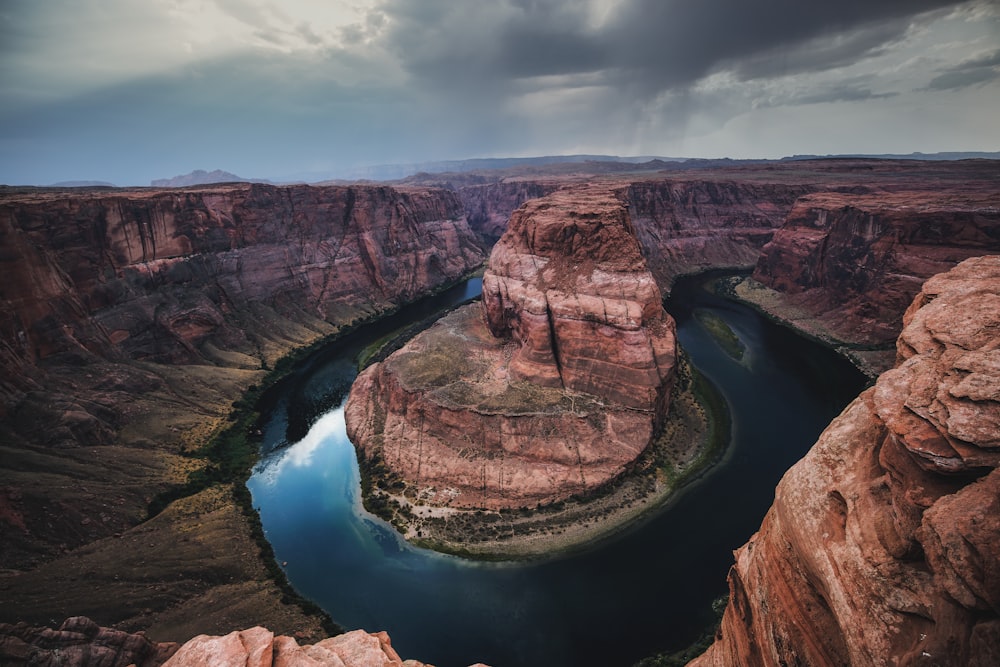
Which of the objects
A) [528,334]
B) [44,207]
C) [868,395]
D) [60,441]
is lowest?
[60,441]

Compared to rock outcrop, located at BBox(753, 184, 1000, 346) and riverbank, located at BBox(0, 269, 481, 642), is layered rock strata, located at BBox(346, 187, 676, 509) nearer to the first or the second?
riverbank, located at BBox(0, 269, 481, 642)

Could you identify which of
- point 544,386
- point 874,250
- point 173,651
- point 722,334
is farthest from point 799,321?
point 173,651

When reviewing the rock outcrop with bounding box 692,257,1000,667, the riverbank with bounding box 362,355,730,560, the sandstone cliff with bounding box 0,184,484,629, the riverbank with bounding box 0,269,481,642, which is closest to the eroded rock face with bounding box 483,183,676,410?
the riverbank with bounding box 362,355,730,560

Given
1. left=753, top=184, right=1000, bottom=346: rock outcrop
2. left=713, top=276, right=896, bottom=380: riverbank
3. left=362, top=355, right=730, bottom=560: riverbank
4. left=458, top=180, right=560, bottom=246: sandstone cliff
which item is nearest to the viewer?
left=362, top=355, right=730, bottom=560: riverbank

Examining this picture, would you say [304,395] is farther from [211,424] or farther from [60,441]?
[60,441]

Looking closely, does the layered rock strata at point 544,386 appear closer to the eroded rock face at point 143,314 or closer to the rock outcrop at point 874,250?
the eroded rock face at point 143,314

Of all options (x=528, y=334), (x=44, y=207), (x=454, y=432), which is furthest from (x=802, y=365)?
(x=44, y=207)
